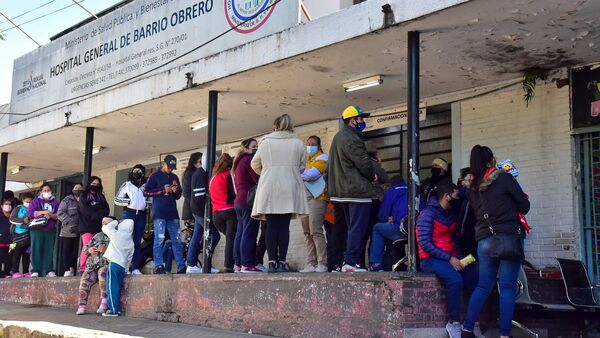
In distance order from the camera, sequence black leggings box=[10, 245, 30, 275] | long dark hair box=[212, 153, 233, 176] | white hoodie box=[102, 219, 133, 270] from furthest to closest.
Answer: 1. black leggings box=[10, 245, 30, 275]
2. white hoodie box=[102, 219, 133, 270]
3. long dark hair box=[212, 153, 233, 176]

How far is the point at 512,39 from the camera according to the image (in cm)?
770

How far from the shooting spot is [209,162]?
981 cm

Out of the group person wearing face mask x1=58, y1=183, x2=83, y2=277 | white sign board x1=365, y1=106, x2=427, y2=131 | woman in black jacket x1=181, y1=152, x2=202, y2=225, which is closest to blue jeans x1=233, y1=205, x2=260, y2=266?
woman in black jacket x1=181, y1=152, x2=202, y2=225

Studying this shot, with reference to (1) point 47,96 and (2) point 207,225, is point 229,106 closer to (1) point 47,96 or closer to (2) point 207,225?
(2) point 207,225

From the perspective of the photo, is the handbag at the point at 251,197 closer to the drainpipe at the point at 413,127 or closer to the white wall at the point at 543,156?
→ the drainpipe at the point at 413,127

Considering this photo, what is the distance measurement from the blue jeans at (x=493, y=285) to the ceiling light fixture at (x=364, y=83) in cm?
318

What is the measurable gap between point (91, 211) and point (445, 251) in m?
6.13

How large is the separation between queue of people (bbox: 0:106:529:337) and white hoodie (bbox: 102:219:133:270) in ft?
0.04

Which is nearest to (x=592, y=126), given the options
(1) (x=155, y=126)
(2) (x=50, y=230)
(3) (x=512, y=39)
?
(3) (x=512, y=39)

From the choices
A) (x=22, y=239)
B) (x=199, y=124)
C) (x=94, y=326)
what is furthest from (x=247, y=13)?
(x=22, y=239)

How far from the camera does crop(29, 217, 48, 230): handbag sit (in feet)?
39.8

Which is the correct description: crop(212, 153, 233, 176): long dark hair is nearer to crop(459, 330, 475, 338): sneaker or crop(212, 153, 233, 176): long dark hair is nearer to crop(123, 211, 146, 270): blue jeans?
crop(123, 211, 146, 270): blue jeans

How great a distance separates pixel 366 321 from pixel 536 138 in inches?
143

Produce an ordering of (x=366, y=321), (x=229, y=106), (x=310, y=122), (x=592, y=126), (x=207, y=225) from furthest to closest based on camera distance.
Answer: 1. (x=310, y=122)
2. (x=229, y=106)
3. (x=207, y=225)
4. (x=592, y=126)
5. (x=366, y=321)
